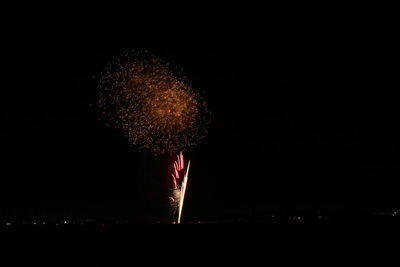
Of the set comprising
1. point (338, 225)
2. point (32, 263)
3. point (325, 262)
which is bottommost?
point (32, 263)

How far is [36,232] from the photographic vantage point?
59.3ft

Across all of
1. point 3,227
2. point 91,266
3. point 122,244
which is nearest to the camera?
point 91,266

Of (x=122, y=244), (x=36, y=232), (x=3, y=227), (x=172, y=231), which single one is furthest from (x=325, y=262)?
(x=3, y=227)

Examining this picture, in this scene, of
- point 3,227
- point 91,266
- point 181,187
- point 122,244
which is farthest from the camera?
point 181,187

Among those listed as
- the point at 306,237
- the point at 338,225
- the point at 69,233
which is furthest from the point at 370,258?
the point at 69,233

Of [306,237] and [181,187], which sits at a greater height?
[181,187]

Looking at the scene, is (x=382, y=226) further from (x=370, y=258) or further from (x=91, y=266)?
(x=91, y=266)

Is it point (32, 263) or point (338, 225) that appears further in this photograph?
point (338, 225)

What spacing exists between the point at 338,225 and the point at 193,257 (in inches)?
254

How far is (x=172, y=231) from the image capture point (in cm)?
1766

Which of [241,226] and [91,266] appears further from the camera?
[241,226]

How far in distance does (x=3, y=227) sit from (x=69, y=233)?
127 inches

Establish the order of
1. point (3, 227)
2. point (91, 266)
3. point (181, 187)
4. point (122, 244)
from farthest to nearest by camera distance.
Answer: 1. point (181, 187)
2. point (3, 227)
3. point (122, 244)
4. point (91, 266)

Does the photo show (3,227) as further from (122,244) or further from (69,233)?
(122,244)
